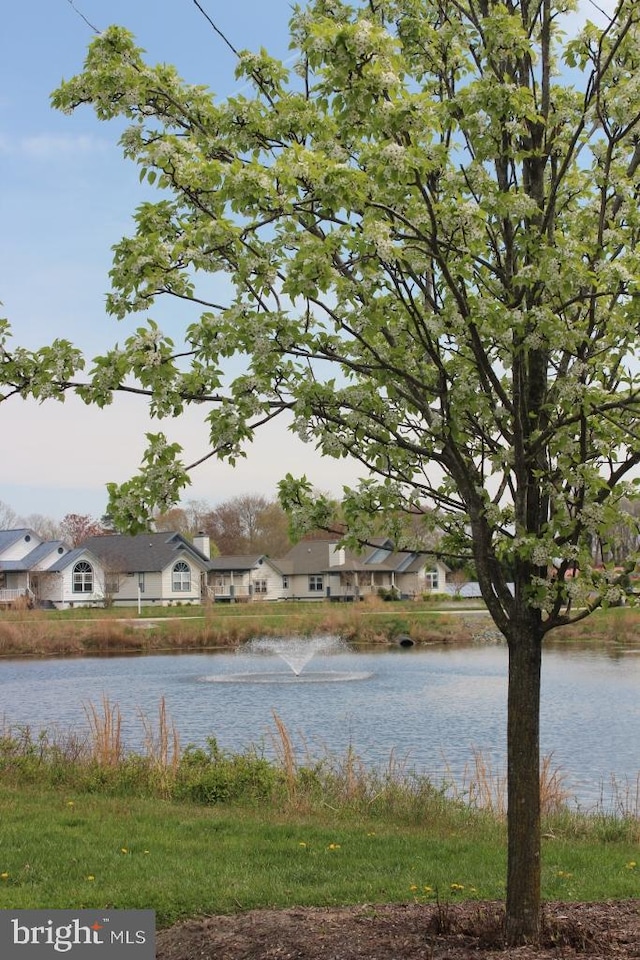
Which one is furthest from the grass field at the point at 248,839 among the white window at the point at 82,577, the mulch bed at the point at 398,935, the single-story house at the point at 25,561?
the single-story house at the point at 25,561

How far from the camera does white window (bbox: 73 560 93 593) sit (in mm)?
65938

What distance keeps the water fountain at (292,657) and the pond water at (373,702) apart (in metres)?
0.15

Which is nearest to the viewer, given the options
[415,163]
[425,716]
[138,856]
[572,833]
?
[415,163]

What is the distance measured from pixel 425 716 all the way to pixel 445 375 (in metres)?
17.0

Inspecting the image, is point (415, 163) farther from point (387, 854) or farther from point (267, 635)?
point (267, 635)

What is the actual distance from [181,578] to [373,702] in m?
46.6

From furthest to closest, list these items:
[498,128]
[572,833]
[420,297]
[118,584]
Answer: [118,584], [572,833], [420,297], [498,128]

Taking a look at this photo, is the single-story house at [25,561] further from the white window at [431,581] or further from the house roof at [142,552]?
the white window at [431,581]

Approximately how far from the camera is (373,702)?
947 inches

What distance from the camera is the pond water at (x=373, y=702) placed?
16.7 metres

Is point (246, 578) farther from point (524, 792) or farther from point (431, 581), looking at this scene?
point (524, 792)

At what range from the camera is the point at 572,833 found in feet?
32.9

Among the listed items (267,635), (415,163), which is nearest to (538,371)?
(415,163)

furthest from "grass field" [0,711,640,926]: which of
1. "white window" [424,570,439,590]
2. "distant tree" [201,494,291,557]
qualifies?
"distant tree" [201,494,291,557]
